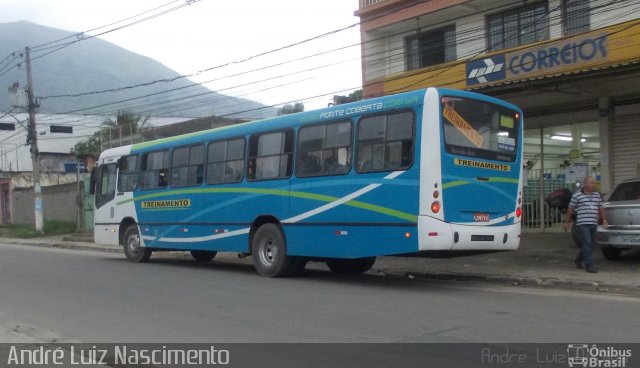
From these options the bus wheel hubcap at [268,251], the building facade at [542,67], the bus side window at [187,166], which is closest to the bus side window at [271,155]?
the bus wheel hubcap at [268,251]

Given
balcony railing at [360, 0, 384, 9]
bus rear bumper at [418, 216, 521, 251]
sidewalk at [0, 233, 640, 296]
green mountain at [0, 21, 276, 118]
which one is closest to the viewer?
bus rear bumper at [418, 216, 521, 251]

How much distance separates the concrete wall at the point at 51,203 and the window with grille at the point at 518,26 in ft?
74.4

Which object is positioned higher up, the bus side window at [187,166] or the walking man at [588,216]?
the bus side window at [187,166]

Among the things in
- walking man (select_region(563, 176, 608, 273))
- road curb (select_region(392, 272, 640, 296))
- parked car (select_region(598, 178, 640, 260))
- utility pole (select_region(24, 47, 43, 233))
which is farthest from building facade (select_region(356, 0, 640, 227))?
utility pole (select_region(24, 47, 43, 233))

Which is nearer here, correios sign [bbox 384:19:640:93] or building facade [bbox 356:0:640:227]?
correios sign [bbox 384:19:640:93]

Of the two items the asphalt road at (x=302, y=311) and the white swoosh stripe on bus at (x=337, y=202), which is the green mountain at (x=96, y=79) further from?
the asphalt road at (x=302, y=311)

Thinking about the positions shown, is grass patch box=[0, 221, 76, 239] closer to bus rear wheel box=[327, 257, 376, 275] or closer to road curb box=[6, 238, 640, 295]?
bus rear wheel box=[327, 257, 376, 275]

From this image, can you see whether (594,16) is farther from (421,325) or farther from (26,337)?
(26,337)

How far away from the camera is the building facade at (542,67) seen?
14606 mm

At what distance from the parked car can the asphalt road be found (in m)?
2.24

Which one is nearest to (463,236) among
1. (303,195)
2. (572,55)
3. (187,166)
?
(303,195)

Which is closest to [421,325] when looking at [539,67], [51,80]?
[539,67]

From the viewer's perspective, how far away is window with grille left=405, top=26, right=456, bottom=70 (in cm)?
1939

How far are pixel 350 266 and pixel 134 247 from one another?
6449mm
